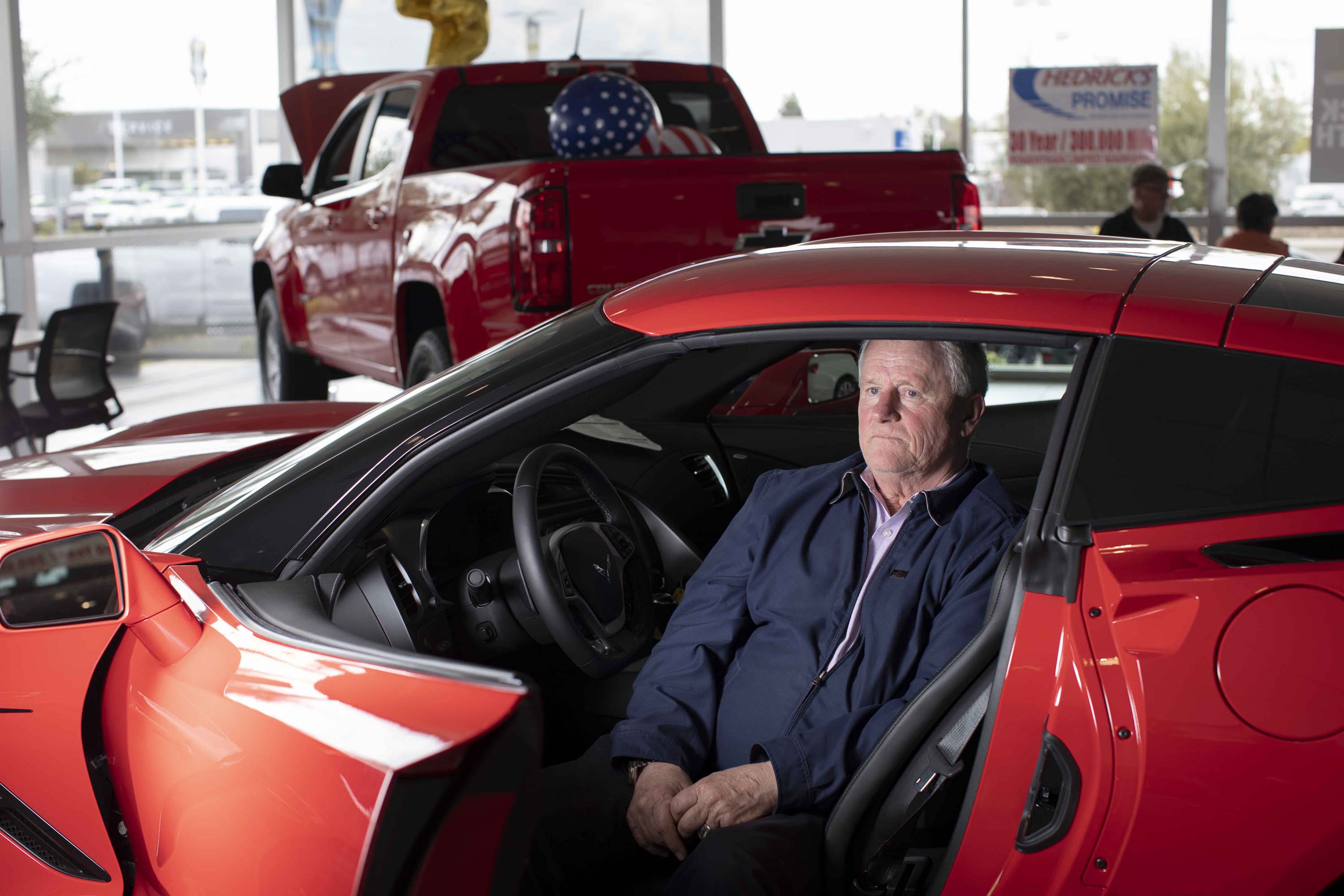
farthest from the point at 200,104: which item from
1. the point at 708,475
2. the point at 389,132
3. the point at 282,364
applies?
the point at 708,475

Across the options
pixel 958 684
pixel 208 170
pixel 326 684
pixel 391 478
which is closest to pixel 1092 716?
pixel 958 684

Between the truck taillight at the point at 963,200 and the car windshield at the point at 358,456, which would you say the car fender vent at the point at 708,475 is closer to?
the car windshield at the point at 358,456

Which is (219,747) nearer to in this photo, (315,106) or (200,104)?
(315,106)

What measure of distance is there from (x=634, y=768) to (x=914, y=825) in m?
0.51

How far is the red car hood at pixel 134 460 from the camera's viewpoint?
2268mm

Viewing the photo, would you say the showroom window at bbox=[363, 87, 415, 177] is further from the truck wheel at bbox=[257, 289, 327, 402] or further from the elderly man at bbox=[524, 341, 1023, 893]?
the elderly man at bbox=[524, 341, 1023, 893]

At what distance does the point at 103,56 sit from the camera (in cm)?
1002

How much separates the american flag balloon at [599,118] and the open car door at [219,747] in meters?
3.72

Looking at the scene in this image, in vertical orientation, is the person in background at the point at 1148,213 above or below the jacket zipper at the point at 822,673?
above

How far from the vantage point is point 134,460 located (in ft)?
8.59

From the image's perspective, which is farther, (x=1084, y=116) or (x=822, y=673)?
(x=1084, y=116)

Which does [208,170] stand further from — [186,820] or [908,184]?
[186,820]

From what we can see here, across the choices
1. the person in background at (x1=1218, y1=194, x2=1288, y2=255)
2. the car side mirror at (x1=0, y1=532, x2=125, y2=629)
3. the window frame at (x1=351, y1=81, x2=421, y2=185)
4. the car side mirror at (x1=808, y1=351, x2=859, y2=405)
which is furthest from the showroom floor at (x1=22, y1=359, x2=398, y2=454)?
the car side mirror at (x1=0, y1=532, x2=125, y2=629)

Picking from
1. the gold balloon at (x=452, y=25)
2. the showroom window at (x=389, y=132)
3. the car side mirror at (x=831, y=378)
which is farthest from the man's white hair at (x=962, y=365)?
the gold balloon at (x=452, y=25)
